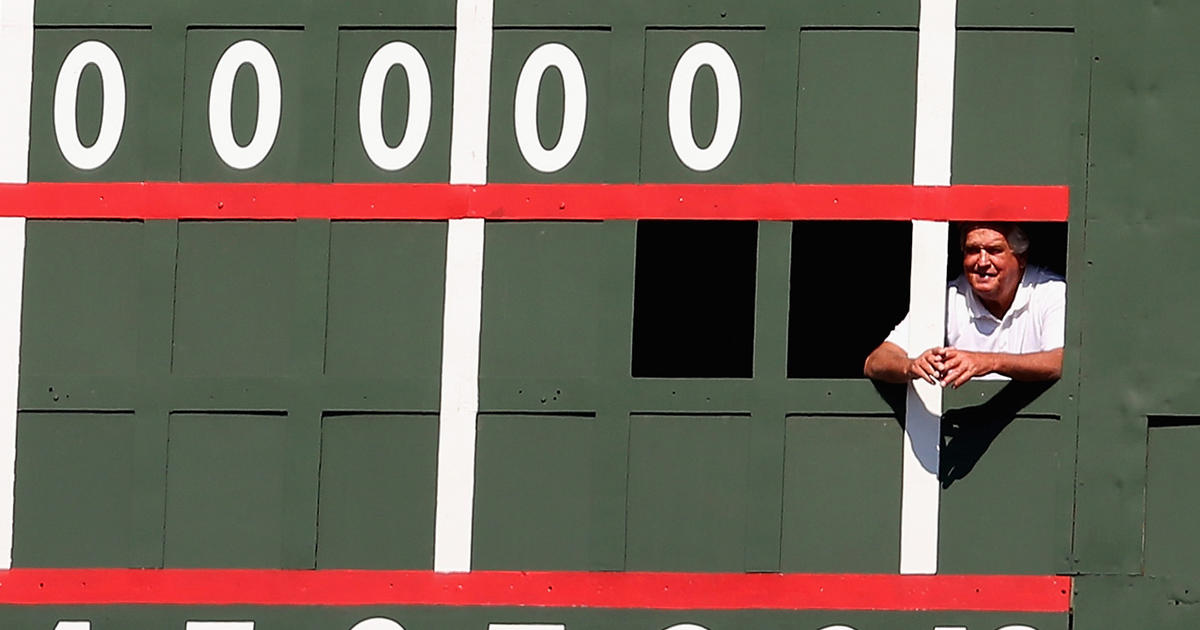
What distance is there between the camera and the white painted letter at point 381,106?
615 cm

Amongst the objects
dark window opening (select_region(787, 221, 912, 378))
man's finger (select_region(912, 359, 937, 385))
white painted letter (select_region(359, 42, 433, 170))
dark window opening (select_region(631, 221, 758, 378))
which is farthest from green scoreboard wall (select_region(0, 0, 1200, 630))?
dark window opening (select_region(787, 221, 912, 378))

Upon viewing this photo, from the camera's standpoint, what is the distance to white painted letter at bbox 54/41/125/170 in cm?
622

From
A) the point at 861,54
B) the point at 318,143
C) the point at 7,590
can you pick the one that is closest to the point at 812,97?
the point at 861,54

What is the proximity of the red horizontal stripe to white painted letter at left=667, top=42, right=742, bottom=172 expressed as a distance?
10 centimetres

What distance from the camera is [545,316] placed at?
6.09m

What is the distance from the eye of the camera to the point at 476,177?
6113mm

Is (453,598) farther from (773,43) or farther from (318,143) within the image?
(773,43)

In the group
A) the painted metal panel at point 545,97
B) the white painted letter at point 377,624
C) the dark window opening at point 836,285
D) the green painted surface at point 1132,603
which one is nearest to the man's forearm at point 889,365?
the green painted surface at point 1132,603

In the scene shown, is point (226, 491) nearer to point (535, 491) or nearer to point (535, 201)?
point (535, 491)

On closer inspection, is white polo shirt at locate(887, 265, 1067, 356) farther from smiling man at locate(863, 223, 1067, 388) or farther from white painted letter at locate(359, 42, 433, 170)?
white painted letter at locate(359, 42, 433, 170)

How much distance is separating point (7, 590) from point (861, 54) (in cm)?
299

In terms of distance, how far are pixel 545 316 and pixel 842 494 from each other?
101cm

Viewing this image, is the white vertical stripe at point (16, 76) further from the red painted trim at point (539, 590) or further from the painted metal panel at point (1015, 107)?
the painted metal panel at point (1015, 107)

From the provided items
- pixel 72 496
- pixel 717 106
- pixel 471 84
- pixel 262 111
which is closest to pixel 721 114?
pixel 717 106
